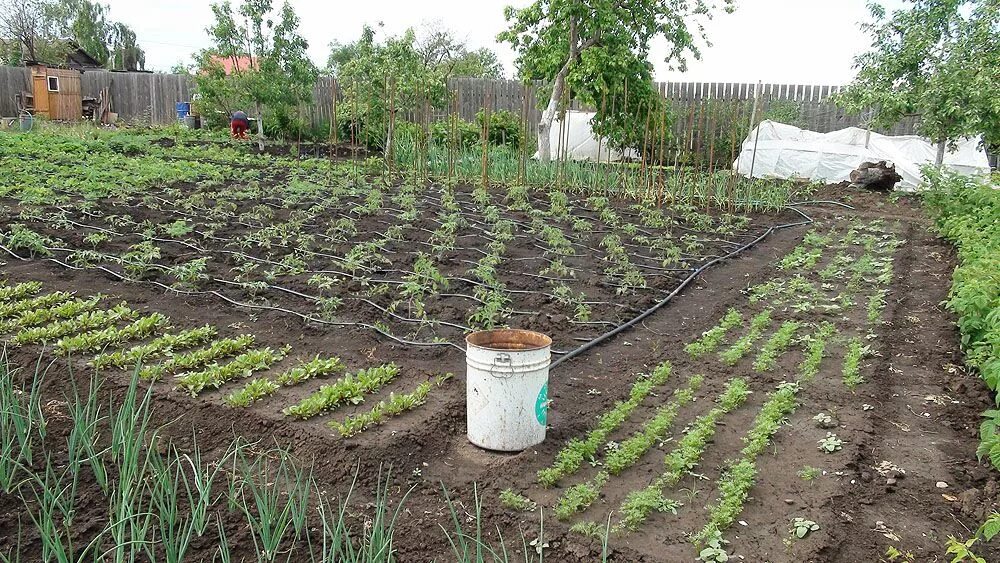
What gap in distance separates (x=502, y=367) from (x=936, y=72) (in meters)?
9.77

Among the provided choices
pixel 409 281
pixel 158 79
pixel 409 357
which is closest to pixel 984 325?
pixel 409 357

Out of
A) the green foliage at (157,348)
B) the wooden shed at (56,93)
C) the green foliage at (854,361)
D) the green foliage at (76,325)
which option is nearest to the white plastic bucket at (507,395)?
the green foliage at (157,348)

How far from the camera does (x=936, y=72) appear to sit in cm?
1001

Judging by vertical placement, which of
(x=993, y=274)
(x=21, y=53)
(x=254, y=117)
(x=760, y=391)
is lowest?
(x=760, y=391)

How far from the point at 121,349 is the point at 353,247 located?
2668 mm

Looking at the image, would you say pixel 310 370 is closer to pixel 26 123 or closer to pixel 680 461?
pixel 680 461

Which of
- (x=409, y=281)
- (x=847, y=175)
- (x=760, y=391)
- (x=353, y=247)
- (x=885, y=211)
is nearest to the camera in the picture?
(x=760, y=391)

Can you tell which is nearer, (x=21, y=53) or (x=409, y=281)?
(x=409, y=281)

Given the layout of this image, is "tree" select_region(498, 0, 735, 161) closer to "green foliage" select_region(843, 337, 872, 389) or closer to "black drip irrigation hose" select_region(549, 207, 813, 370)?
"black drip irrigation hose" select_region(549, 207, 813, 370)

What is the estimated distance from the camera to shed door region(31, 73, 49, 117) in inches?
792

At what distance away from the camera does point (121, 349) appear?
156 inches

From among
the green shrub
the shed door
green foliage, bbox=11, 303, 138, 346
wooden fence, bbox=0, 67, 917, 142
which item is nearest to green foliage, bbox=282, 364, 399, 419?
green foliage, bbox=11, 303, 138, 346

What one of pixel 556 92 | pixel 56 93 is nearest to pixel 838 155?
pixel 556 92

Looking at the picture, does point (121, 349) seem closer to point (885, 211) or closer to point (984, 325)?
point (984, 325)
